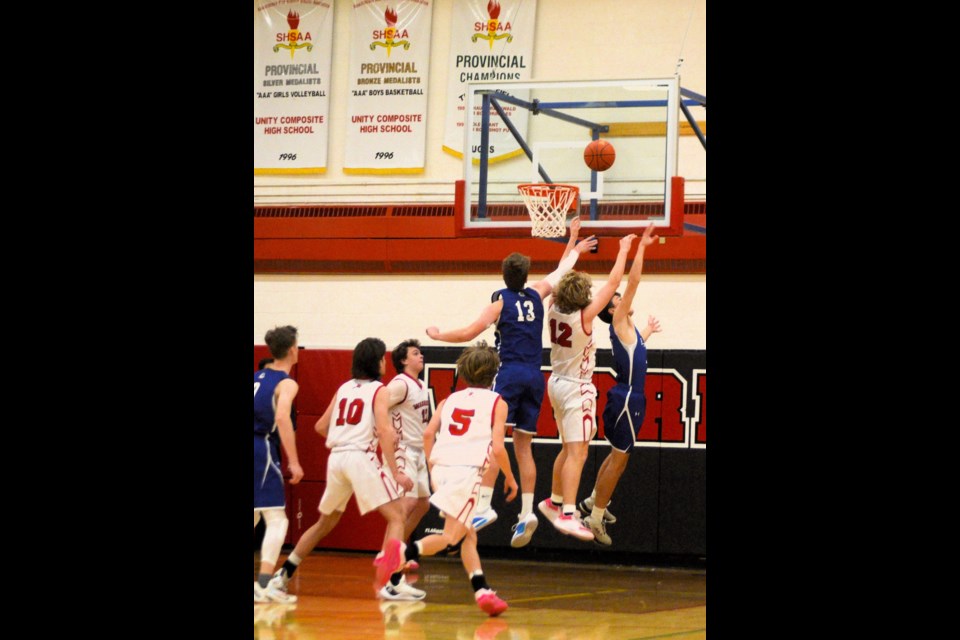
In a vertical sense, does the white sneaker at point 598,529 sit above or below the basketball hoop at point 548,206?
below

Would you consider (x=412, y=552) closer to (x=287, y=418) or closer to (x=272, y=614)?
(x=272, y=614)

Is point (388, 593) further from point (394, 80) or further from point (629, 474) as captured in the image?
point (394, 80)

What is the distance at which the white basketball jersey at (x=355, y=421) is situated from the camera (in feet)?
26.0

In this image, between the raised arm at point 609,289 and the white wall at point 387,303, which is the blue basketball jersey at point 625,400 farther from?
the white wall at point 387,303

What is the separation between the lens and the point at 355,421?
26.1 feet

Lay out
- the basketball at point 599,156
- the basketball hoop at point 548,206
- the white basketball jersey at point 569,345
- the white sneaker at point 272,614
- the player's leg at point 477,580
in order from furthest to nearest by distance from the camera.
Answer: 1. the basketball at point 599,156
2. the basketball hoop at point 548,206
3. the white basketball jersey at point 569,345
4. the player's leg at point 477,580
5. the white sneaker at point 272,614

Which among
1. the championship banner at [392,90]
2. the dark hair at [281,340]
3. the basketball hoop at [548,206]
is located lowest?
the dark hair at [281,340]

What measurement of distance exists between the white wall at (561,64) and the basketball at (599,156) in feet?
8.49

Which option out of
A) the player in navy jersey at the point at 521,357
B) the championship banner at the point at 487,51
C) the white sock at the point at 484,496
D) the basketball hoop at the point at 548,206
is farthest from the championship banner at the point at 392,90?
the white sock at the point at 484,496

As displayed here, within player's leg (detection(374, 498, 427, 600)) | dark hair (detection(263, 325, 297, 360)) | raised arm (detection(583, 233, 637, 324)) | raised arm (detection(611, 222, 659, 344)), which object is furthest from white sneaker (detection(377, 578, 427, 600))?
raised arm (detection(611, 222, 659, 344))
